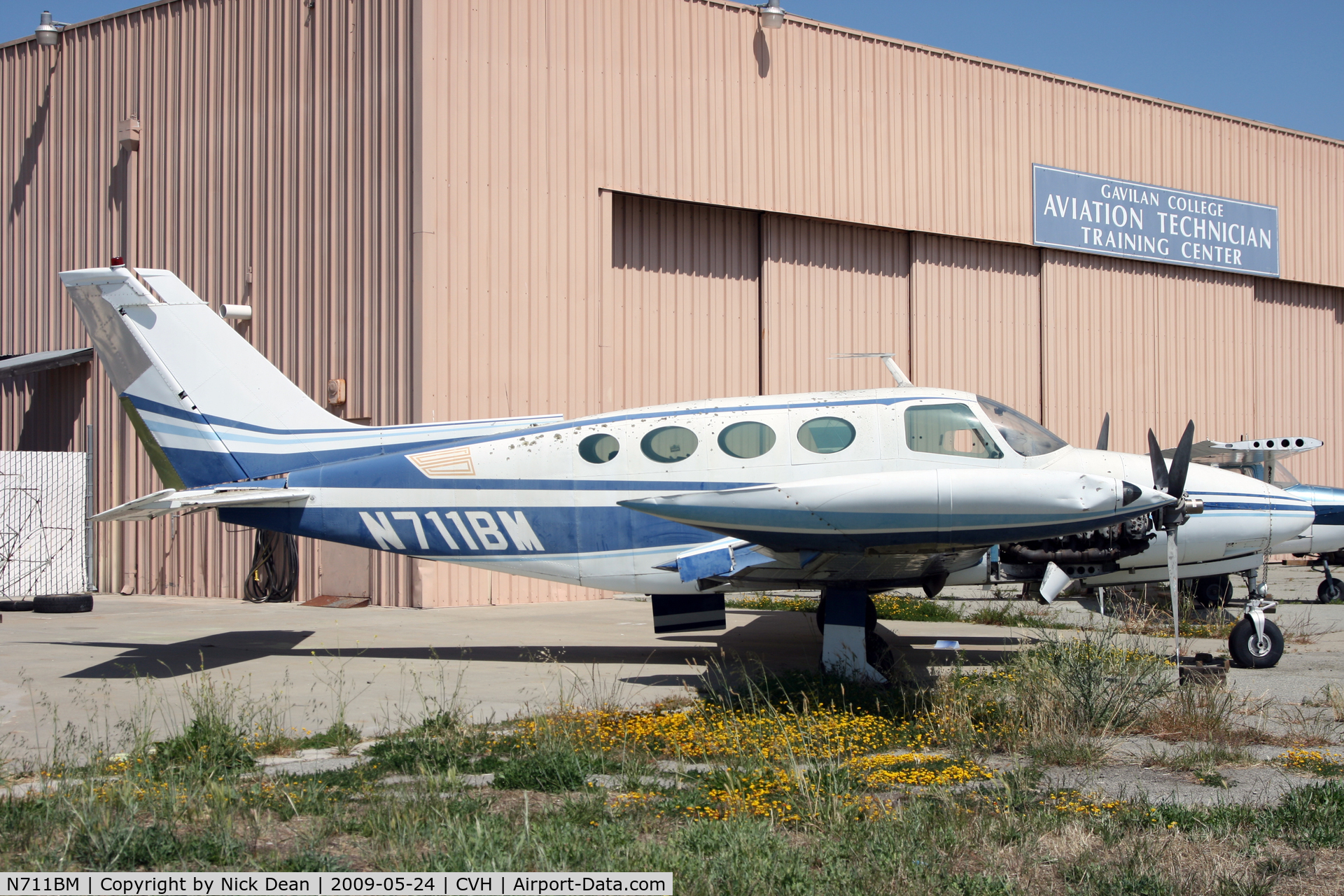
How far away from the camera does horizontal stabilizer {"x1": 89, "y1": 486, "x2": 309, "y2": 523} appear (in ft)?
32.9

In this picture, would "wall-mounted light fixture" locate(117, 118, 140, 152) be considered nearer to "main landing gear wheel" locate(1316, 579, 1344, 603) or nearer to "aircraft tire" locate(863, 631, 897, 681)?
"aircraft tire" locate(863, 631, 897, 681)

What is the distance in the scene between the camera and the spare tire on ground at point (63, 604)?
16594 millimetres

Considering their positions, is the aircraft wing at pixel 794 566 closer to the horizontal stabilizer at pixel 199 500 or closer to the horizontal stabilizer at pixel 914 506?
the horizontal stabilizer at pixel 914 506

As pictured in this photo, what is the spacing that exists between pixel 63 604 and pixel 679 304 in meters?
11.9

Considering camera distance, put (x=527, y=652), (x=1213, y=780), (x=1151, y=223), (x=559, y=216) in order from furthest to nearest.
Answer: (x=1151, y=223) → (x=559, y=216) → (x=527, y=652) → (x=1213, y=780)

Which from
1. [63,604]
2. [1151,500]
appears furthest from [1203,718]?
[63,604]

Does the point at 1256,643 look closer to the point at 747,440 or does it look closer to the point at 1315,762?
the point at 1315,762

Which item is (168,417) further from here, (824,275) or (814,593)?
(824,275)

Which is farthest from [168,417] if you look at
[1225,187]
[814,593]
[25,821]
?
[1225,187]

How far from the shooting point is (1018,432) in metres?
10.3

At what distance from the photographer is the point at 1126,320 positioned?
26.7 metres

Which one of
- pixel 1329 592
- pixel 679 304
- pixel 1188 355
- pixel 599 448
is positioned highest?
pixel 679 304

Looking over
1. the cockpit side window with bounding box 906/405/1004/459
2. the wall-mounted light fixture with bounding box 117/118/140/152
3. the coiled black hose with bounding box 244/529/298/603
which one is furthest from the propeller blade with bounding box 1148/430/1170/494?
the wall-mounted light fixture with bounding box 117/118/140/152

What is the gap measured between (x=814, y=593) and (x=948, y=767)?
13685 millimetres
